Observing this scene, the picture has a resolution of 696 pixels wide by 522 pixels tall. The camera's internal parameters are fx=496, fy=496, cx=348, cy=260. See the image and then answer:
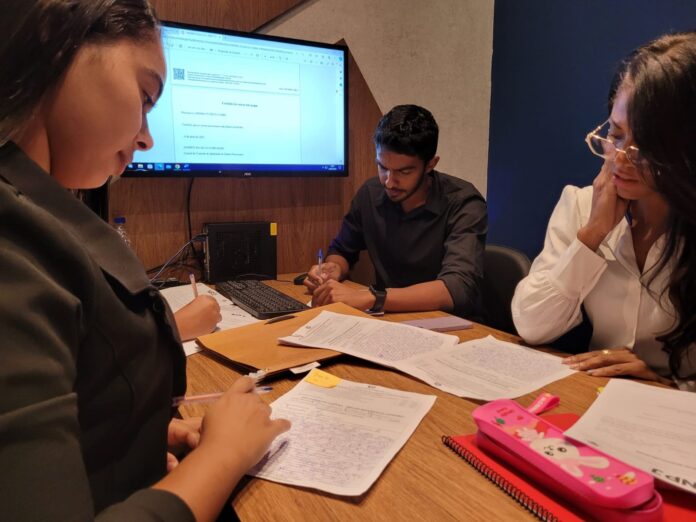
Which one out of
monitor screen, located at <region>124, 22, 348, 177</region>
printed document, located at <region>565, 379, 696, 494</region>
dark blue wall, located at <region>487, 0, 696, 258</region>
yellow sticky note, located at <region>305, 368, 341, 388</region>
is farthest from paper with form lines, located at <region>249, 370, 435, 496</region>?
dark blue wall, located at <region>487, 0, 696, 258</region>

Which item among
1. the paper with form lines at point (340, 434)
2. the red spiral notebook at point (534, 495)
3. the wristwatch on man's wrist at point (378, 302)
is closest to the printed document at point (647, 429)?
the red spiral notebook at point (534, 495)

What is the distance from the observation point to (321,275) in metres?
1.62

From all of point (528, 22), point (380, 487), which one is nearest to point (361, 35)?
point (528, 22)

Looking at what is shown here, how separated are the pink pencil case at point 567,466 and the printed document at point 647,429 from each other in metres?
0.04

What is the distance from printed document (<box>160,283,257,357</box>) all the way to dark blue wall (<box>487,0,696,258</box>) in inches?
A: 54.3

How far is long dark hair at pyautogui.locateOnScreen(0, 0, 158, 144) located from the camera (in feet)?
1.54

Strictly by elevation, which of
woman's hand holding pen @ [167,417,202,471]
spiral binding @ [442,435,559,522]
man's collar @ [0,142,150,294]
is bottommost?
woman's hand holding pen @ [167,417,202,471]

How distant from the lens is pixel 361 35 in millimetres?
2090

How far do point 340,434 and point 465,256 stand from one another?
3.35 ft

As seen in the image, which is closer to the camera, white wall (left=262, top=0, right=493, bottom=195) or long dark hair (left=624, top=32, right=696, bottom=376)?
long dark hair (left=624, top=32, right=696, bottom=376)

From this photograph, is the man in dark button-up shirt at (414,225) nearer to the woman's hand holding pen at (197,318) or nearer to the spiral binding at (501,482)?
the woman's hand holding pen at (197,318)

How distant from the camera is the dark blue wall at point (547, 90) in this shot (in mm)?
1729

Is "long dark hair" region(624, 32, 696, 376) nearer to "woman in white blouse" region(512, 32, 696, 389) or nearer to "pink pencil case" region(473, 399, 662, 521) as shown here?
"woman in white blouse" region(512, 32, 696, 389)

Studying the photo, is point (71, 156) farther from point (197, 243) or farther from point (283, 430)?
point (197, 243)
